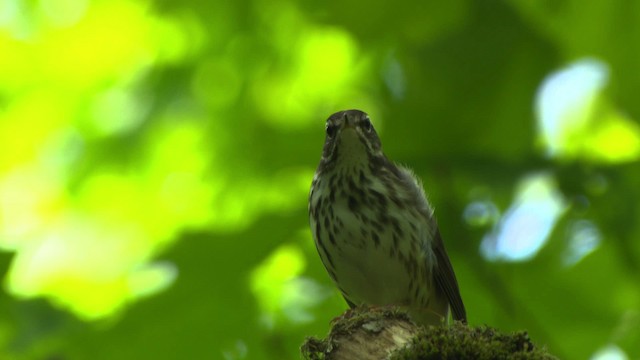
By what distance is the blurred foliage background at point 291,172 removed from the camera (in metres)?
4.27

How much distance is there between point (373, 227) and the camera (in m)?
4.37

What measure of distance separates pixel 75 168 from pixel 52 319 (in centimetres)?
84

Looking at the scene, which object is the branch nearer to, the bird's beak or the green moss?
the green moss

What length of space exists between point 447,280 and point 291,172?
0.94m

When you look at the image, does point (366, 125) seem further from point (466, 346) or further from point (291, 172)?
point (466, 346)

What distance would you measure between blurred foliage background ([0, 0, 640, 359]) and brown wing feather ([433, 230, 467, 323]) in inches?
3.1

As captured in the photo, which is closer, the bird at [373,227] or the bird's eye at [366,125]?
the bird at [373,227]

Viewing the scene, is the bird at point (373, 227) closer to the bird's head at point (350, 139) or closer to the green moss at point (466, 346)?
the bird's head at point (350, 139)

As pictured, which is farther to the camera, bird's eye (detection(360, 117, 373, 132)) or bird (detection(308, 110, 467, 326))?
bird's eye (detection(360, 117, 373, 132))

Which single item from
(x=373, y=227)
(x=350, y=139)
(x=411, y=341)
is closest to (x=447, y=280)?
(x=373, y=227)

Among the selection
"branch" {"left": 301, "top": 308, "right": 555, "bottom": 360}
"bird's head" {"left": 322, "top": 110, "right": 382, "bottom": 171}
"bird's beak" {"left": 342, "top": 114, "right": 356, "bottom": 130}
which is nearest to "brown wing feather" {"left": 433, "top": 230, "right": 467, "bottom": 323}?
"bird's head" {"left": 322, "top": 110, "right": 382, "bottom": 171}

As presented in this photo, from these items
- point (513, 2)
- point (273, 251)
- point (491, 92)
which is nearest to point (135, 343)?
point (273, 251)

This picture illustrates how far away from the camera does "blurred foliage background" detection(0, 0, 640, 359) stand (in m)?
4.27

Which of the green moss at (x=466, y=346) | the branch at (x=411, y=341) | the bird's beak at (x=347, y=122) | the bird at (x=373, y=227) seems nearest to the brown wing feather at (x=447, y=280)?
the bird at (x=373, y=227)
